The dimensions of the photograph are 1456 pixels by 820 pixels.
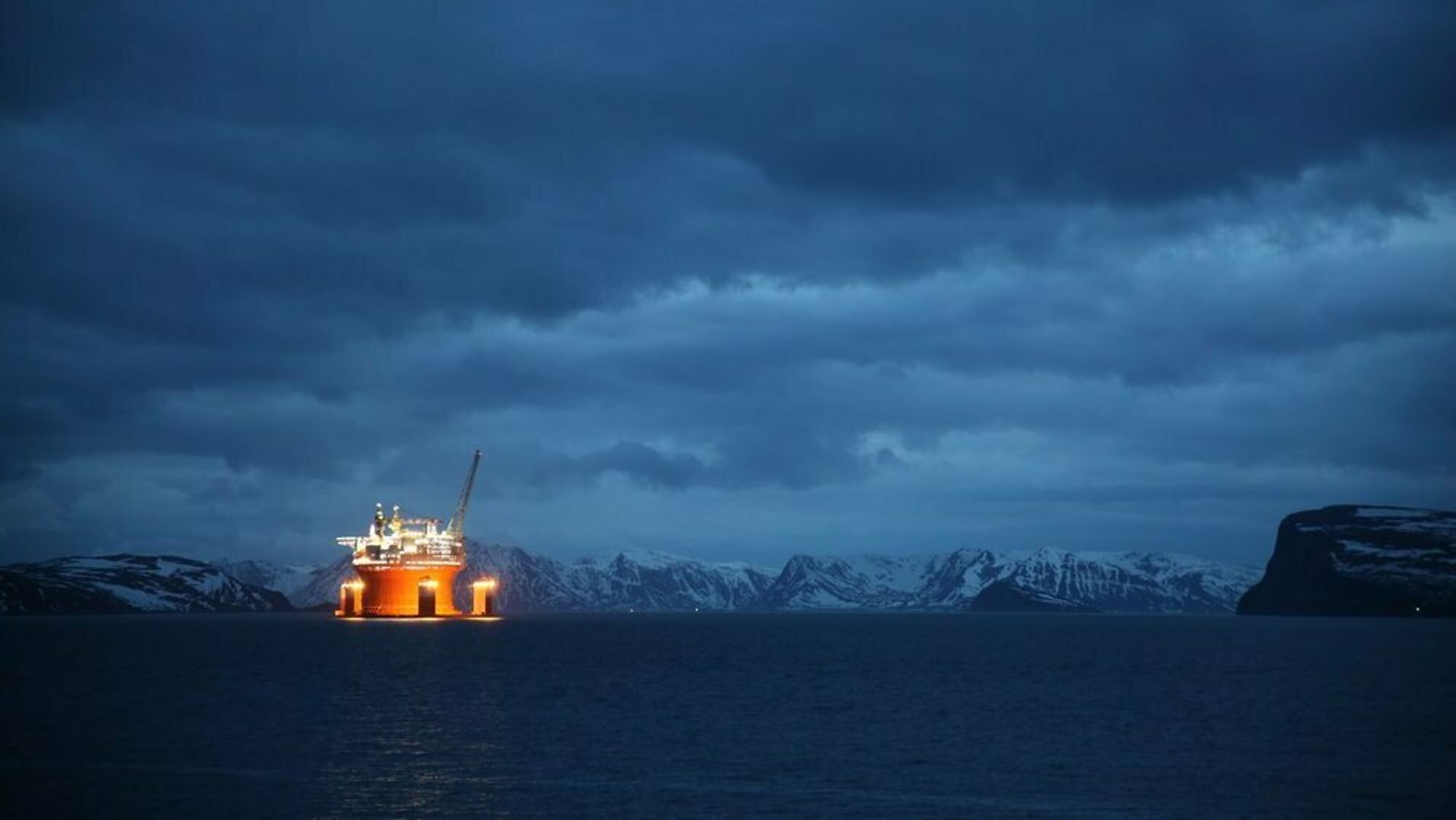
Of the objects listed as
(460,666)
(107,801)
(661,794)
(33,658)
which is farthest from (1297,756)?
(33,658)

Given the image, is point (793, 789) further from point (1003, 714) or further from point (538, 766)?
point (1003, 714)

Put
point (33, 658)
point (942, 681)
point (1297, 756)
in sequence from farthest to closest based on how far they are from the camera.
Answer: point (33, 658)
point (942, 681)
point (1297, 756)

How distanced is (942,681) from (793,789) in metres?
83.5

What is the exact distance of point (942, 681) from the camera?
6102 inches

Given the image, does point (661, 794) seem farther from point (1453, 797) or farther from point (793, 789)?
point (1453, 797)

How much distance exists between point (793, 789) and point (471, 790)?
16.4 meters

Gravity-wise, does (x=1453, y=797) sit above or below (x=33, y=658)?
below

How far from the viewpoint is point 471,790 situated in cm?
7250

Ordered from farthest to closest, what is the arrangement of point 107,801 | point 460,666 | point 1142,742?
point 460,666 < point 1142,742 < point 107,801

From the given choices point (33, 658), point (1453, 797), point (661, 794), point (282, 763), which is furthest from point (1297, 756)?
point (33, 658)

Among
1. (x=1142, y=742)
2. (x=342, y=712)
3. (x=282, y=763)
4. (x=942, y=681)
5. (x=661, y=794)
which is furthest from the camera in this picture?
(x=942, y=681)

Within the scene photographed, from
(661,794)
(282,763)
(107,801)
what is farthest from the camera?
(282,763)

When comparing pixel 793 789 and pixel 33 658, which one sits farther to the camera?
pixel 33 658

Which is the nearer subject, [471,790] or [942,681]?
[471,790]
